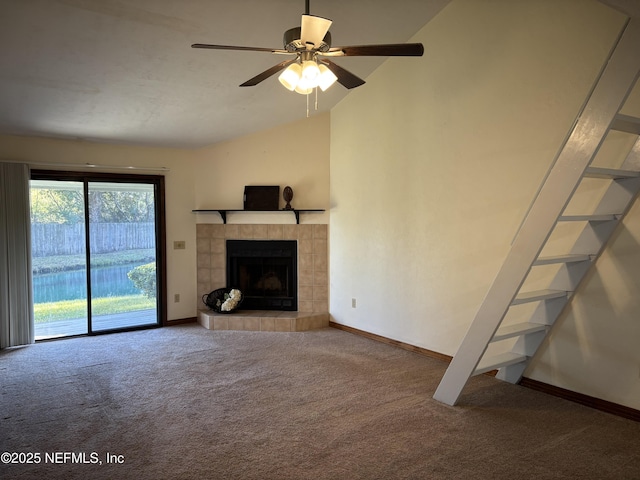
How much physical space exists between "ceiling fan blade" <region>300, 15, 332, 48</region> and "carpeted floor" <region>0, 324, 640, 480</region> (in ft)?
7.85

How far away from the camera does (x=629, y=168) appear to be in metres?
3.02

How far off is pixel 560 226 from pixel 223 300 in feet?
13.3

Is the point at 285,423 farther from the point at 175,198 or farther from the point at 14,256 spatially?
the point at 175,198

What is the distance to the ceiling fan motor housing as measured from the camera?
8.34ft

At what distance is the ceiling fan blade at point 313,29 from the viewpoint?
2.33 metres

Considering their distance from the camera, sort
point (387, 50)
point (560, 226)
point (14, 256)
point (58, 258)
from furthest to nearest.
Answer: point (58, 258)
point (14, 256)
point (560, 226)
point (387, 50)

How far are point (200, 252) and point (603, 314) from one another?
4698 millimetres

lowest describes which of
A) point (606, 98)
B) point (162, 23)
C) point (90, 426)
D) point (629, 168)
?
point (90, 426)

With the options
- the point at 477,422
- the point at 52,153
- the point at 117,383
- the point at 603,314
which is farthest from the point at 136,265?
the point at 603,314

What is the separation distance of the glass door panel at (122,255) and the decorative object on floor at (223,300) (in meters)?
0.71

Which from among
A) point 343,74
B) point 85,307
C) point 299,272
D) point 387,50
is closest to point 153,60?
point 343,74

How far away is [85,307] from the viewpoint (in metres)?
5.43

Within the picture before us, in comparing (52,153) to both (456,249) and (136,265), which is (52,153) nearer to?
(136,265)

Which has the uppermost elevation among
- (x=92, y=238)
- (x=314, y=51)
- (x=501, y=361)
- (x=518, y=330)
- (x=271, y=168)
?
(x=314, y=51)
